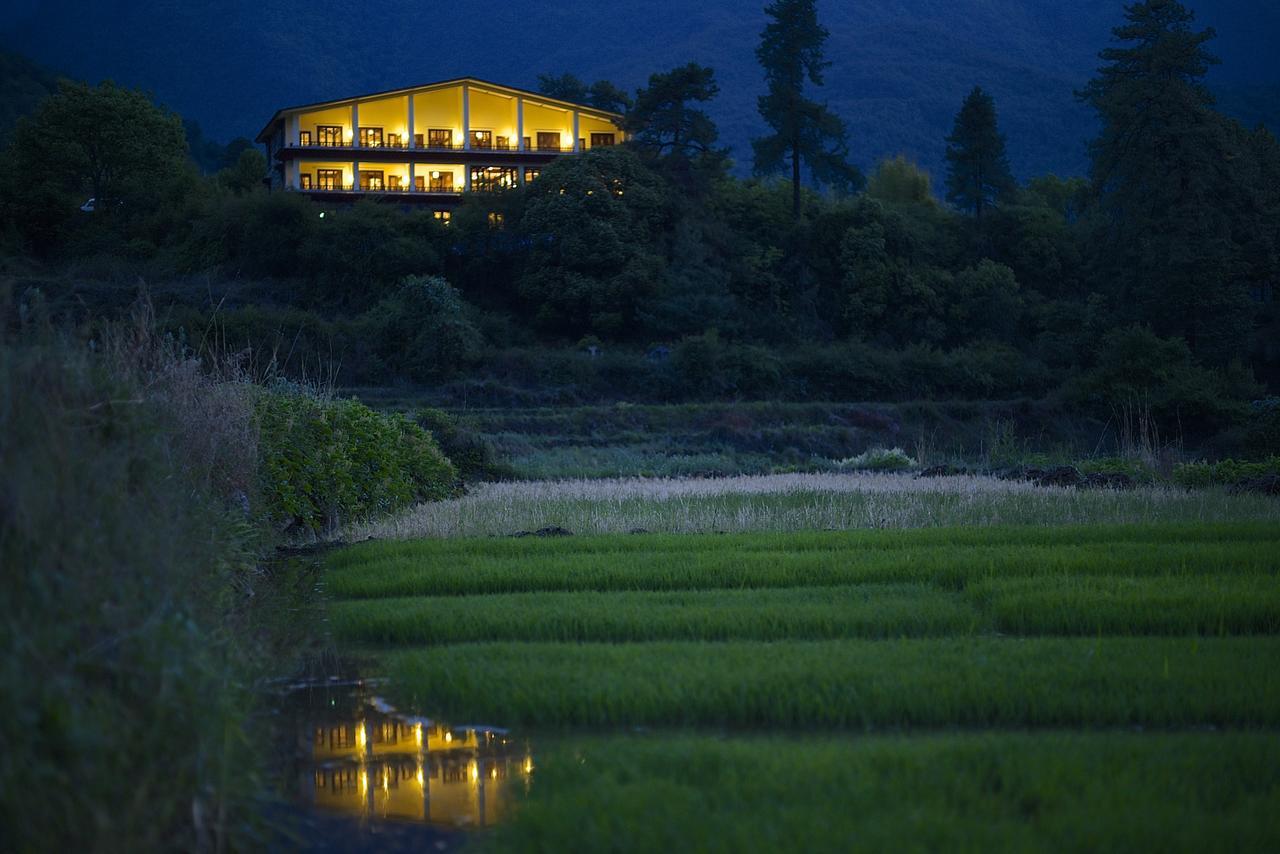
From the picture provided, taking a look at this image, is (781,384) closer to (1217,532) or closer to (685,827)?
(1217,532)

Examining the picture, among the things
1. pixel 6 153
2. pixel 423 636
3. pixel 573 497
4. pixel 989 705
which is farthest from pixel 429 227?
pixel 989 705

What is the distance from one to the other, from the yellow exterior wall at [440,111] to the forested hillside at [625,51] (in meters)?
50.0

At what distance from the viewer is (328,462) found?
15.4 m

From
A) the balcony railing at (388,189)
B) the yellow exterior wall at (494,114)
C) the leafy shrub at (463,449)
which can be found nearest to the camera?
the leafy shrub at (463,449)

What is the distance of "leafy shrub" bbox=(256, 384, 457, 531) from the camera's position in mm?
14266

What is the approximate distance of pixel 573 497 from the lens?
747 inches

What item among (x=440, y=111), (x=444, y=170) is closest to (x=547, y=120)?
(x=440, y=111)

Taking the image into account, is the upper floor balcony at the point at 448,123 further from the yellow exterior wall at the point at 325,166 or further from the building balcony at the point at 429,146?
the yellow exterior wall at the point at 325,166

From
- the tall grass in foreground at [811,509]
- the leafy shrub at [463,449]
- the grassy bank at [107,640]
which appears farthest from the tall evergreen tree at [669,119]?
the grassy bank at [107,640]

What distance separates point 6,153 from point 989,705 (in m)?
60.9

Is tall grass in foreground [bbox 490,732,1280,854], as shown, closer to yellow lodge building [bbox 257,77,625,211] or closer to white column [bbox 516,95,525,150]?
yellow lodge building [bbox 257,77,625,211]

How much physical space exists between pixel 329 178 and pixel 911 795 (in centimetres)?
5882

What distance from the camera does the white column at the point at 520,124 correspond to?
61.5 m

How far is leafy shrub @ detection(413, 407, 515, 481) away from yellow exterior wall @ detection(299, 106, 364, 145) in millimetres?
39616
